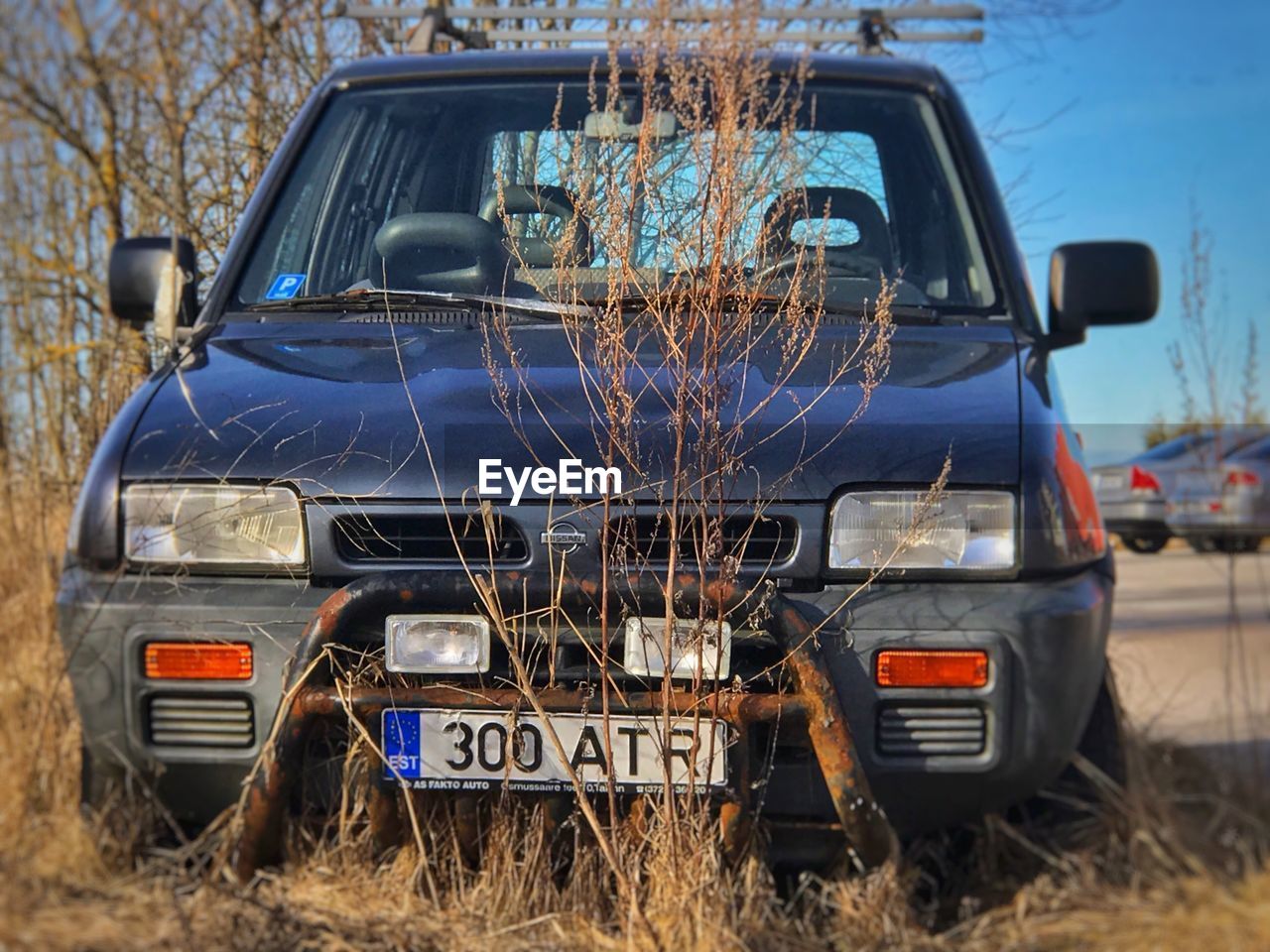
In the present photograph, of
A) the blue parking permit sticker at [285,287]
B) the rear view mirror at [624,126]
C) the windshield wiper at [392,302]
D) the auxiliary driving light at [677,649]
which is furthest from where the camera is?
the blue parking permit sticker at [285,287]

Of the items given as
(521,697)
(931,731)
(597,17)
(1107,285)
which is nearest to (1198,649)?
(1107,285)

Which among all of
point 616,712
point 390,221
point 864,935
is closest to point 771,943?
point 864,935

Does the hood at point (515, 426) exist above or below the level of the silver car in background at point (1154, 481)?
above

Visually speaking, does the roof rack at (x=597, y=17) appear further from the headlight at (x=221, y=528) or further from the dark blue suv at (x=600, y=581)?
the headlight at (x=221, y=528)

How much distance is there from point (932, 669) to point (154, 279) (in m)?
2.13

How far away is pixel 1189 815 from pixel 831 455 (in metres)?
1.01

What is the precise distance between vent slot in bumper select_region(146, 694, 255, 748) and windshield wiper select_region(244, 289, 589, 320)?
0.92 meters

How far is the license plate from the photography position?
2.38 m

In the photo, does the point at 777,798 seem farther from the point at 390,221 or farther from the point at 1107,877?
the point at 390,221

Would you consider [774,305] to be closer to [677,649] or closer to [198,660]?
[677,649]

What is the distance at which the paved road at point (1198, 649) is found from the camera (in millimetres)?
2770

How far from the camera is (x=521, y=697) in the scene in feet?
7.78

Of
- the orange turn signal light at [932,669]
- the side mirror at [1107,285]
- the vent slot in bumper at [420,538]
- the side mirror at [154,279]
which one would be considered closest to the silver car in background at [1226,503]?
the side mirror at [1107,285]

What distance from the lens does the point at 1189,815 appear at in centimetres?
269
